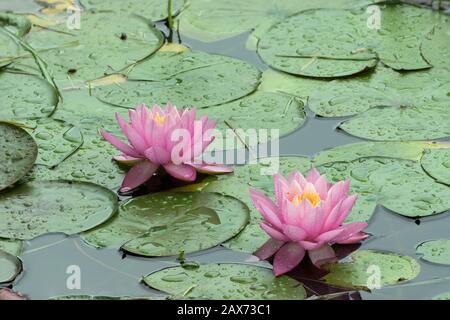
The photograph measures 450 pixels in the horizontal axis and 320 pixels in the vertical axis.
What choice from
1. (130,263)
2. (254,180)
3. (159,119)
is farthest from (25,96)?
(130,263)

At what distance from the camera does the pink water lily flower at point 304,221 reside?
2885mm

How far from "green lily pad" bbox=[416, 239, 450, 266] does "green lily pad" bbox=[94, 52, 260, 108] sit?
1088 mm

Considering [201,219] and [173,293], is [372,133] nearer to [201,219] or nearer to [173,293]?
[201,219]

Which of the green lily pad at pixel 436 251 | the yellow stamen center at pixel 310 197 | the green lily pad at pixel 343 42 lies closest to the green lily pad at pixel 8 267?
the yellow stamen center at pixel 310 197

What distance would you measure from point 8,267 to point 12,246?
0.10 meters

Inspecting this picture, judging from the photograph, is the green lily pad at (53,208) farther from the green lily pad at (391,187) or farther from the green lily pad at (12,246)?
the green lily pad at (391,187)

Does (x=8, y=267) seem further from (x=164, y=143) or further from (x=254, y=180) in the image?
(x=254, y=180)

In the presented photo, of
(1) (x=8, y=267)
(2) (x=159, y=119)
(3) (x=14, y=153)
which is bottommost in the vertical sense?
(1) (x=8, y=267)

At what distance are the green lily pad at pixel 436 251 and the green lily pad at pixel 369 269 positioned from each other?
0.06 m

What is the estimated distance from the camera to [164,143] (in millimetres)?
3289

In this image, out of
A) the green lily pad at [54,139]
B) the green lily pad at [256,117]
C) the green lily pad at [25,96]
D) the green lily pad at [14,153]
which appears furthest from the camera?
the green lily pad at [25,96]

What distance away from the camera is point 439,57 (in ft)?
13.2
